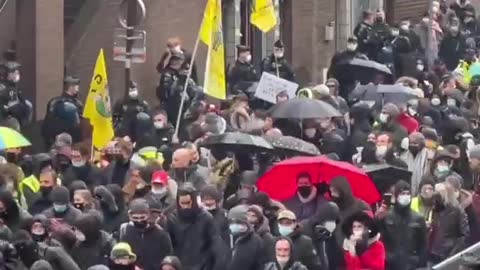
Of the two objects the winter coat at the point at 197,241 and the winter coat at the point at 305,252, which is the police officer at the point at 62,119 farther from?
the winter coat at the point at 305,252

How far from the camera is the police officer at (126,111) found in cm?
2469

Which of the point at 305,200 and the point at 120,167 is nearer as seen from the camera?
the point at 305,200

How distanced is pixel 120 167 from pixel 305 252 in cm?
406

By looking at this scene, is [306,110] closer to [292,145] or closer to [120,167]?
[292,145]

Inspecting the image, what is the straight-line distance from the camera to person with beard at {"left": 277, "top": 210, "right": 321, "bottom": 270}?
56.9ft

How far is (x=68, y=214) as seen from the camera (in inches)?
713

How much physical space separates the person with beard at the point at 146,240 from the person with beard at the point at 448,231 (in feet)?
9.30

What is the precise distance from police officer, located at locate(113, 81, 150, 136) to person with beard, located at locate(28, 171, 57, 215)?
479cm

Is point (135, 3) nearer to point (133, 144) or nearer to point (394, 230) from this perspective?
point (133, 144)

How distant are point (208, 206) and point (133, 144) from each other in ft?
16.8

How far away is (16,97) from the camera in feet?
83.4

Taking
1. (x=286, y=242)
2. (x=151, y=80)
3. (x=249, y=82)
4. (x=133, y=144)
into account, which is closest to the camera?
(x=286, y=242)

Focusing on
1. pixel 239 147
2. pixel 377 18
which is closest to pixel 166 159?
pixel 239 147

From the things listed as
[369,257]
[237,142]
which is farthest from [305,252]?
[237,142]
